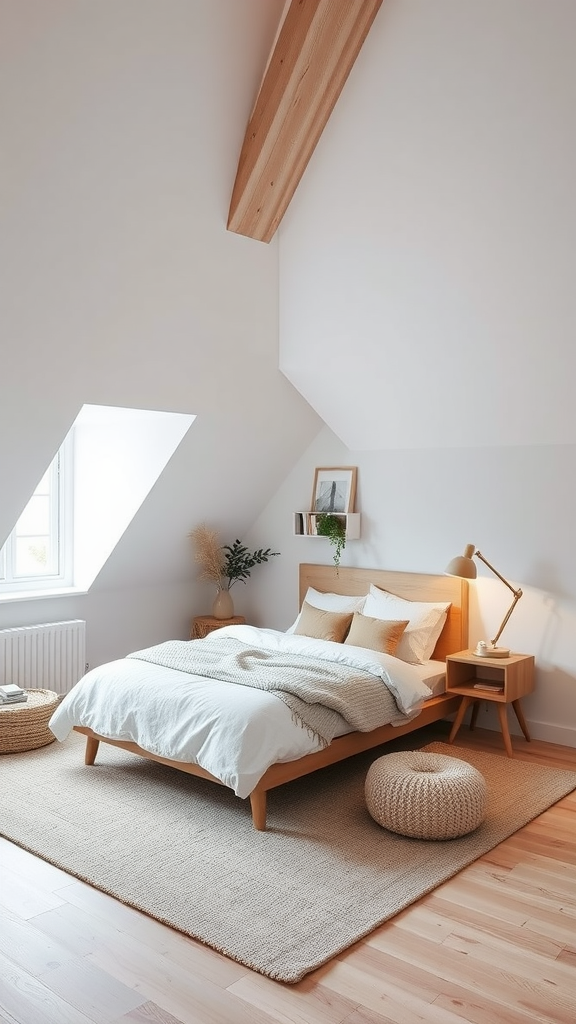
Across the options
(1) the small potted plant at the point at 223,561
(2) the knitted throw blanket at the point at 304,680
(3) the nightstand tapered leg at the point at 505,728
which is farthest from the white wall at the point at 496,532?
(2) the knitted throw blanket at the point at 304,680

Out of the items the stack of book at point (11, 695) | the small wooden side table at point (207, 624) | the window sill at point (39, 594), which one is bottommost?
the stack of book at point (11, 695)

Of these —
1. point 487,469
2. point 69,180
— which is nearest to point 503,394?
point 487,469

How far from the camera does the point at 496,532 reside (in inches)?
189

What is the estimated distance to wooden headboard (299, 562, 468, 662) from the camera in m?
4.91

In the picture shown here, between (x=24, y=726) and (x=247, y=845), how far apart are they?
5.26ft

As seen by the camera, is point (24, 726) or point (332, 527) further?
point (332, 527)

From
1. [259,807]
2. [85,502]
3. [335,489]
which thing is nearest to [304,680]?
[259,807]

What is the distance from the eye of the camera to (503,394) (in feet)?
14.7

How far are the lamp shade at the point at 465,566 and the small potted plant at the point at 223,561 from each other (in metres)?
1.76

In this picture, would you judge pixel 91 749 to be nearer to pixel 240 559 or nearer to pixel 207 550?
pixel 207 550

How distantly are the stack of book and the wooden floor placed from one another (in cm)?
149

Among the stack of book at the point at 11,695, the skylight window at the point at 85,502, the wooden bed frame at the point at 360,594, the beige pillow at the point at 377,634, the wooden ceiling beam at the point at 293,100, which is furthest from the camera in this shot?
the skylight window at the point at 85,502

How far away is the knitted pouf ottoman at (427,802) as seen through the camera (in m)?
3.22

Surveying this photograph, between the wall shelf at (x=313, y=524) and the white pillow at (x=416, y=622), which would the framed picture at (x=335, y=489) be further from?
the white pillow at (x=416, y=622)
